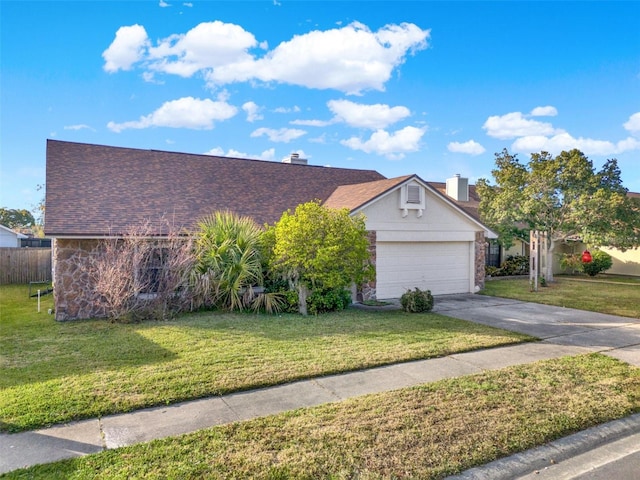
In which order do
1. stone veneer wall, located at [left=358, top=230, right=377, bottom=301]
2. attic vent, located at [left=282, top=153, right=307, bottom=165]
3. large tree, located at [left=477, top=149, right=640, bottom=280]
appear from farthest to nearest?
1. attic vent, located at [left=282, top=153, right=307, bottom=165]
2. large tree, located at [left=477, top=149, right=640, bottom=280]
3. stone veneer wall, located at [left=358, top=230, right=377, bottom=301]

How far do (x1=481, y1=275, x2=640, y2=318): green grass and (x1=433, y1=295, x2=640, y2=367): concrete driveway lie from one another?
98 cm

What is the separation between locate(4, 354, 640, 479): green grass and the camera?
361 centimetres

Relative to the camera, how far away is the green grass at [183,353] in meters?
5.21

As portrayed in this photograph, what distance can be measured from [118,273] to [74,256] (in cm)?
175

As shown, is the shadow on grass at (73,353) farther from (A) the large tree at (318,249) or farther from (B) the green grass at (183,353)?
(A) the large tree at (318,249)

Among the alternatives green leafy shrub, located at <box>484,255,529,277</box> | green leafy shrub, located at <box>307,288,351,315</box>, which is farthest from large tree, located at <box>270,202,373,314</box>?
green leafy shrub, located at <box>484,255,529,277</box>

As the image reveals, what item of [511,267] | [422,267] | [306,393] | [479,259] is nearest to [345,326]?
[306,393]

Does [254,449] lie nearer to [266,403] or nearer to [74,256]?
[266,403]

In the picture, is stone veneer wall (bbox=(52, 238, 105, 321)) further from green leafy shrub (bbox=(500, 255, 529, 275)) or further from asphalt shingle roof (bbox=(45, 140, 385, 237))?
green leafy shrub (bbox=(500, 255, 529, 275))

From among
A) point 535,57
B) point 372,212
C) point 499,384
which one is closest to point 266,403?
point 499,384

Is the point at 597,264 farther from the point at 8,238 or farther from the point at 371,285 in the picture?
the point at 8,238

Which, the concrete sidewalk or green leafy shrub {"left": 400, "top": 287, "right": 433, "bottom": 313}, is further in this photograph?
green leafy shrub {"left": 400, "top": 287, "right": 433, "bottom": 313}

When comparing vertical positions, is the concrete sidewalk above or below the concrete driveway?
below

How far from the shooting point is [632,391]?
5559mm
